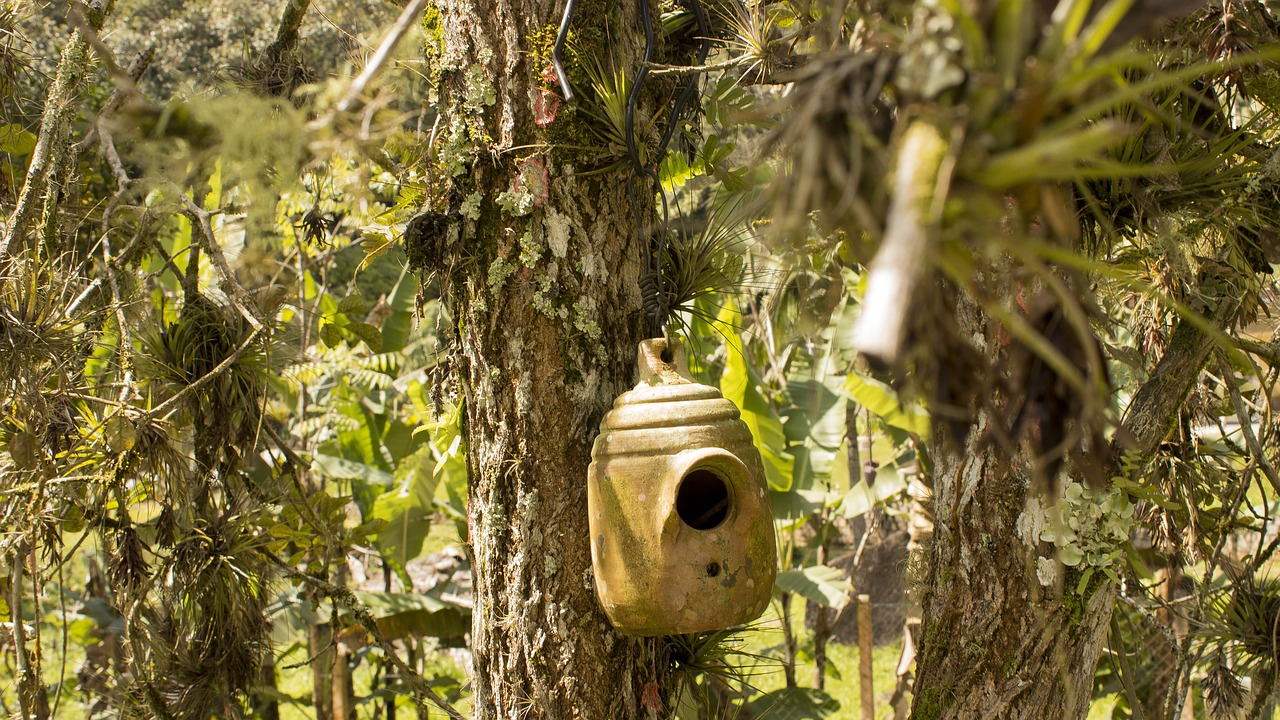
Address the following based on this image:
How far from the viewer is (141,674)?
2723 mm

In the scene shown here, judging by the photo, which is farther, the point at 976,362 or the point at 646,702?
the point at 646,702

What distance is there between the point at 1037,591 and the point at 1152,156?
3.19 ft

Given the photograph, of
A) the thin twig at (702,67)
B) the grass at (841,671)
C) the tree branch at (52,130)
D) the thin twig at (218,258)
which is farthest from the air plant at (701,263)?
the grass at (841,671)

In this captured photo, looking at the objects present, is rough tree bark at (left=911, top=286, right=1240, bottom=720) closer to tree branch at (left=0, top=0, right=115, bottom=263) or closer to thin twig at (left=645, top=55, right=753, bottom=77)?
thin twig at (left=645, top=55, right=753, bottom=77)

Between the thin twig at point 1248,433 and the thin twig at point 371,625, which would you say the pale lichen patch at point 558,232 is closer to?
the thin twig at point 371,625

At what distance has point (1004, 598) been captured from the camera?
2.17 m

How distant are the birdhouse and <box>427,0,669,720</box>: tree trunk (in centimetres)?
17

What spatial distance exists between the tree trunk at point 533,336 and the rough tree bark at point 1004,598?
0.69 meters

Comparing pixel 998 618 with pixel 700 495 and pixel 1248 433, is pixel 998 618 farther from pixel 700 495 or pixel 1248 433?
pixel 1248 433

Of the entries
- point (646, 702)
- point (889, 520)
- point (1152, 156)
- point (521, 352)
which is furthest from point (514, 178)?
point (889, 520)

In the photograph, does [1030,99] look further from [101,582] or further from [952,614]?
[101,582]

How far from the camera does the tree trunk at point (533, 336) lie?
210 centimetres

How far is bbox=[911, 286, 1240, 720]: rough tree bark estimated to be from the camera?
2.15m

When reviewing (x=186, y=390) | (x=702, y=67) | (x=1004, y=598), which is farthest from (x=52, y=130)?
(x=1004, y=598)
